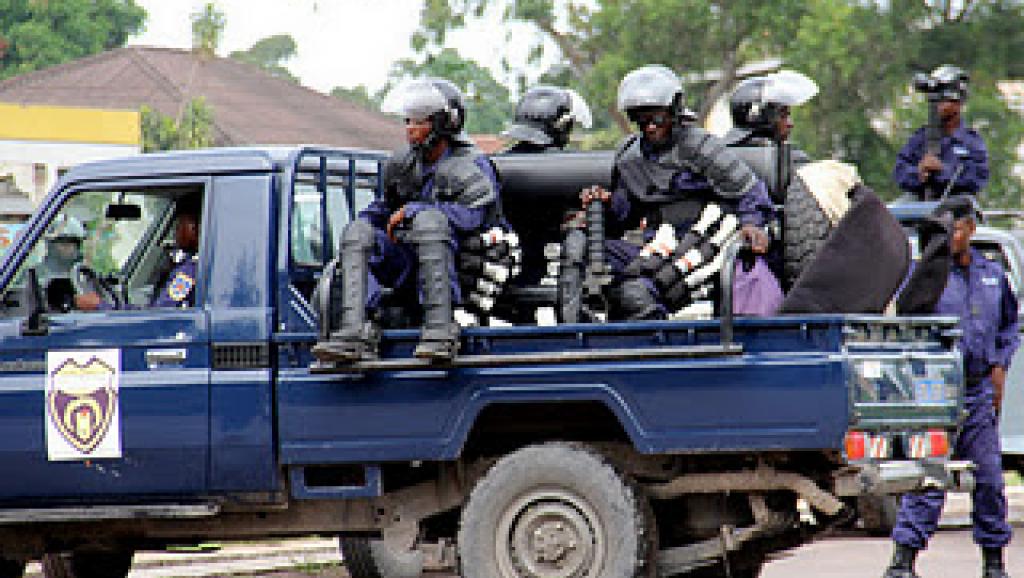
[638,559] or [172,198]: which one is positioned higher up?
[172,198]

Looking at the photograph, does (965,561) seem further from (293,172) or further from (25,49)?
(25,49)

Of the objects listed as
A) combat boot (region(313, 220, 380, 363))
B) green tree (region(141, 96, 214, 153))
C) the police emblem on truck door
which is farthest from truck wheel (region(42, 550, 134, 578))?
green tree (region(141, 96, 214, 153))

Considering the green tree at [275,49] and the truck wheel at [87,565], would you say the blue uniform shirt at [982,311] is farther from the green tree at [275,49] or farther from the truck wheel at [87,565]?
the green tree at [275,49]

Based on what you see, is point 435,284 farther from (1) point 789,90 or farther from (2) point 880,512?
(2) point 880,512

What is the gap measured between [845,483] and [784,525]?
0.45 meters

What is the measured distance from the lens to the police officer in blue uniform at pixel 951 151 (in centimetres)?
1205

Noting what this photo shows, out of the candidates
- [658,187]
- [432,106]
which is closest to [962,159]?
[658,187]

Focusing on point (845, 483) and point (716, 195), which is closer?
point (845, 483)

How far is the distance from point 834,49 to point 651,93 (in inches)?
1003

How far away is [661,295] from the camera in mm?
8156

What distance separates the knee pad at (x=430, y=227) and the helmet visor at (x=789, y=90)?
1.98 meters

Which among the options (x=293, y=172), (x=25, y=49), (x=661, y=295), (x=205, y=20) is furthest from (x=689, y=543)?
(x=25, y=49)

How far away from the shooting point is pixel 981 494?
30.3 feet

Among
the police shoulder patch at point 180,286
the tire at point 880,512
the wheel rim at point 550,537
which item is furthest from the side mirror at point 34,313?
the tire at point 880,512
